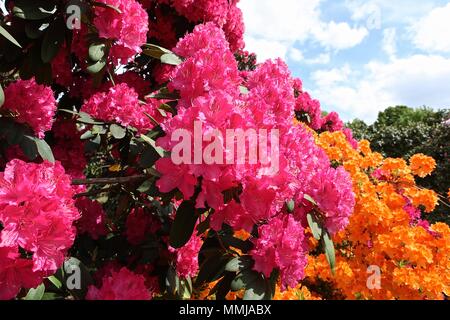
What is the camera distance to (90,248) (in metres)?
2.16

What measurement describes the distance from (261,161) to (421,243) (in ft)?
6.40

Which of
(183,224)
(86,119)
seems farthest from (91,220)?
(183,224)

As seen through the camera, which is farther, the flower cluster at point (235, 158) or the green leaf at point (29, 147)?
the green leaf at point (29, 147)

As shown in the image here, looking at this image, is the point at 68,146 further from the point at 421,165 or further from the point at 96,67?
the point at 421,165

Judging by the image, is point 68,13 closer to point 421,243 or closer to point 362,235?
point 362,235

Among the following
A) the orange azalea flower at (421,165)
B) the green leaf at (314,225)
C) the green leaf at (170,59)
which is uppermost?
the green leaf at (170,59)

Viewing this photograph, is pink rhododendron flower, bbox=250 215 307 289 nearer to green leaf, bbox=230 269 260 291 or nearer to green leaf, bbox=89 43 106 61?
green leaf, bbox=230 269 260 291

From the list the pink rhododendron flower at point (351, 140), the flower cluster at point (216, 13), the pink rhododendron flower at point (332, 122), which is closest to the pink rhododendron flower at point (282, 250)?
the flower cluster at point (216, 13)

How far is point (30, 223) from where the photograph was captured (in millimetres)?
1050

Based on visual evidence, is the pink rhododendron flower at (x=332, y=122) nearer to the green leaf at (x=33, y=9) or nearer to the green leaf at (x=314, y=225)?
the green leaf at (x=314, y=225)

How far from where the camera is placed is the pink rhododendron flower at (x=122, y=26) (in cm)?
161

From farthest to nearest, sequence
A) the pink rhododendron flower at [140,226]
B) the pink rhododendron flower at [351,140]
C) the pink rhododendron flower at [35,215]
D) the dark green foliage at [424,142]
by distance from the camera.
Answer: the dark green foliage at [424,142]
the pink rhododendron flower at [351,140]
the pink rhododendron flower at [140,226]
the pink rhododendron flower at [35,215]

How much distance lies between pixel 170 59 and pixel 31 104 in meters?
0.54
